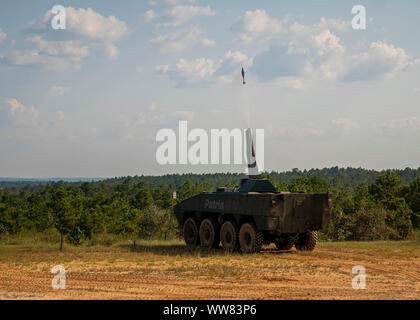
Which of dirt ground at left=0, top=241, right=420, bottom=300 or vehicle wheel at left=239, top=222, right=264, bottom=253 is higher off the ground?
vehicle wheel at left=239, top=222, right=264, bottom=253

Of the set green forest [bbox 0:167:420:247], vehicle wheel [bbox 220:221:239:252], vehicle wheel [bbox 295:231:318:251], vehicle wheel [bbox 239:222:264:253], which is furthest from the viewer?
green forest [bbox 0:167:420:247]

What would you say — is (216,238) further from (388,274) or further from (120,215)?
(120,215)

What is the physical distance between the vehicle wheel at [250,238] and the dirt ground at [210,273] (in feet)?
1.53

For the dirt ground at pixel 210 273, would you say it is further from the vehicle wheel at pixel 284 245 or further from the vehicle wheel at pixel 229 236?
the vehicle wheel at pixel 229 236

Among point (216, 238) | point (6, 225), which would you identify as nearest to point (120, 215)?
point (6, 225)

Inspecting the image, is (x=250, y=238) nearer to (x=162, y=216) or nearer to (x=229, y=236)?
(x=229, y=236)

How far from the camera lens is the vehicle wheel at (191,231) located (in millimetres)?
22125

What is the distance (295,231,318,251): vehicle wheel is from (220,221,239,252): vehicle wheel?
2.37 metres

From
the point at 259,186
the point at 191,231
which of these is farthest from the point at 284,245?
the point at 191,231

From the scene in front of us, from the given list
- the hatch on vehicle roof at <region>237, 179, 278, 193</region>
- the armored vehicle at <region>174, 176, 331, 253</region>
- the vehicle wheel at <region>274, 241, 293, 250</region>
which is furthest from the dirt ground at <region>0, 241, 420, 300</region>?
the hatch on vehicle roof at <region>237, 179, 278, 193</region>

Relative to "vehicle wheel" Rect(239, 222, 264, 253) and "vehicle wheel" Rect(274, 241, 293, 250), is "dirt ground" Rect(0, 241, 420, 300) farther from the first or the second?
"vehicle wheel" Rect(239, 222, 264, 253)

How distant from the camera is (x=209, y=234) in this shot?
70.0 feet

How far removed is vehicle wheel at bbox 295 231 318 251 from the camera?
64.3 feet

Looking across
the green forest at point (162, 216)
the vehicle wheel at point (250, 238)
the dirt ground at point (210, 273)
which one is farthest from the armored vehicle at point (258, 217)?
the green forest at point (162, 216)
